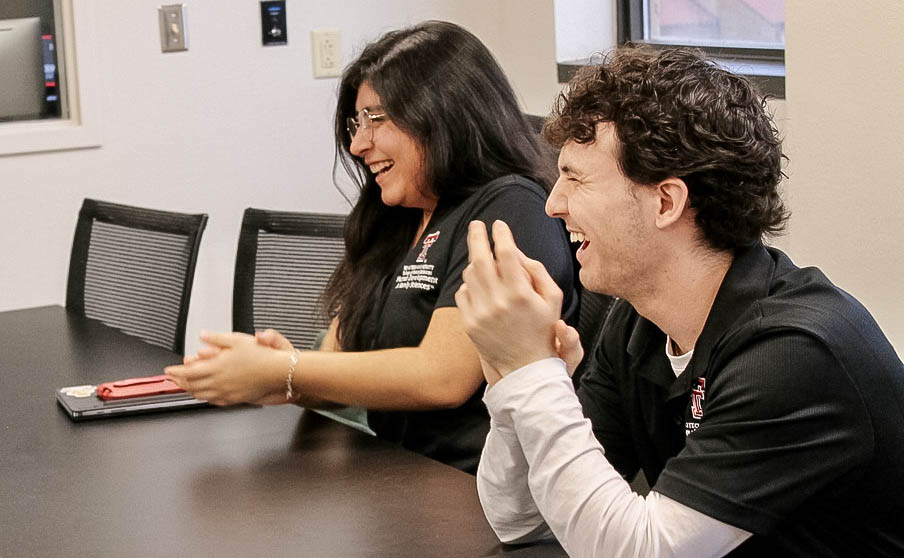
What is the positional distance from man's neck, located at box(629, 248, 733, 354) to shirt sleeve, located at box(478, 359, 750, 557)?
0.49 feet

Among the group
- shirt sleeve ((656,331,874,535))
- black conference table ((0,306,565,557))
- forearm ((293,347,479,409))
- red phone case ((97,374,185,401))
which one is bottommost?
black conference table ((0,306,565,557))

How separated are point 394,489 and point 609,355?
0.32m

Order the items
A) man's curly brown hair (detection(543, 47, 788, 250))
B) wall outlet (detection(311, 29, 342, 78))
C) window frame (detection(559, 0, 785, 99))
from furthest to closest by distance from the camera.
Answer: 1. wall outlet (detection(311, 29, 342, 78))
2. window frame (detection(559, 0, 785, 99))
3. man's curly brown hair (detection(543, 47, 788, 250))

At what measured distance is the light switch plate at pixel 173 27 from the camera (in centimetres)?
368

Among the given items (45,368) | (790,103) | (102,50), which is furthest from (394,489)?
(102,50)

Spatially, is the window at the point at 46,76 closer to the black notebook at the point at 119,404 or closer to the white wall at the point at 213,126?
the white wall at the point at 213,126

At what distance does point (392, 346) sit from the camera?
198cm

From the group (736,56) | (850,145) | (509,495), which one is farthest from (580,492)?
(736,56)

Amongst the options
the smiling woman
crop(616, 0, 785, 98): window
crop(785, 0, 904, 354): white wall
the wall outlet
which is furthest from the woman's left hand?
the wall outlet

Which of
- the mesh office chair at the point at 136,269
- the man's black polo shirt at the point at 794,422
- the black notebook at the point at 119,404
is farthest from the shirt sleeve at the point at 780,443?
the mesh office chair at the point at 136,269

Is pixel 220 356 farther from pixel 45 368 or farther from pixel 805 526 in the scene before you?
pixel 805 526

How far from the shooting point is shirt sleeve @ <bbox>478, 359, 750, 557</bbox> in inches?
46.6

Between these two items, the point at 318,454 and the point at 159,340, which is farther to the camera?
the point at 159,340

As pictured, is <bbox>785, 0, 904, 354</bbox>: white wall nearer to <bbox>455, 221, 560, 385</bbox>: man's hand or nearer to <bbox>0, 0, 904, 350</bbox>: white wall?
<bbox>455, 221, 560, 385</bbox>: man's hand
